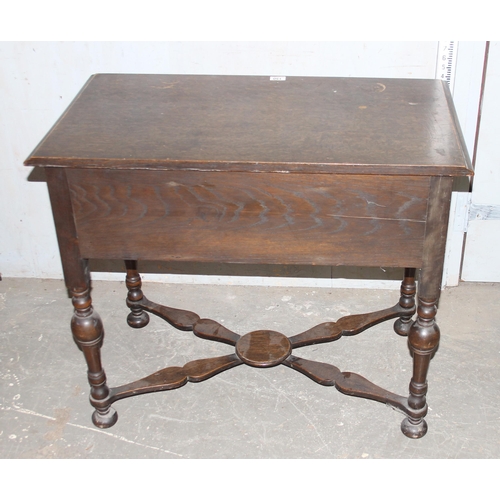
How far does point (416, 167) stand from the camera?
1861 mm

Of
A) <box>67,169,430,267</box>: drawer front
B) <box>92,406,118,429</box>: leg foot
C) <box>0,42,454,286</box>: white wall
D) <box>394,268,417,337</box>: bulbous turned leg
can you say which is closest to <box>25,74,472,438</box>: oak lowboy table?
<box>67,169,430,267</box>: drawer front

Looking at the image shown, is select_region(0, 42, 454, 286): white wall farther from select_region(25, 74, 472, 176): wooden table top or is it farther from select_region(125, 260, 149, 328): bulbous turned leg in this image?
select_region(125, 260, 149, 328): bulbous turned leg

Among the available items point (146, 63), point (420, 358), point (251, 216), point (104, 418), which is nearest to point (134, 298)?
point (104, 418)

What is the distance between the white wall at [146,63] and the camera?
2.74m

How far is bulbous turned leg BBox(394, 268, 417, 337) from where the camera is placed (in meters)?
2.79

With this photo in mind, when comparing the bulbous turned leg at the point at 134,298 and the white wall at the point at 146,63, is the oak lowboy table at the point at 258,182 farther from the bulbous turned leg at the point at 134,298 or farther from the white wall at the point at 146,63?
the bulbous turned leg at the point at 134,298

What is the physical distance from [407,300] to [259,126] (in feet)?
3.56

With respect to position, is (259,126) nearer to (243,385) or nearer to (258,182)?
(258,182)

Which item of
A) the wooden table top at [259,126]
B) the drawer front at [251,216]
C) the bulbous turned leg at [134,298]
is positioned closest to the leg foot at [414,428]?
the drawer front at [251,216]

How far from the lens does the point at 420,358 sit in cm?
225

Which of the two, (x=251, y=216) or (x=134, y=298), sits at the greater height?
(x=251, y=216)

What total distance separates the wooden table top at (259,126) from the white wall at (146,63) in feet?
1.02

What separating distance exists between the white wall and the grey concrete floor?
0.79 m

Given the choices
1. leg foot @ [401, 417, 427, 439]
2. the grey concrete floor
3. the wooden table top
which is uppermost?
the wooden table top
